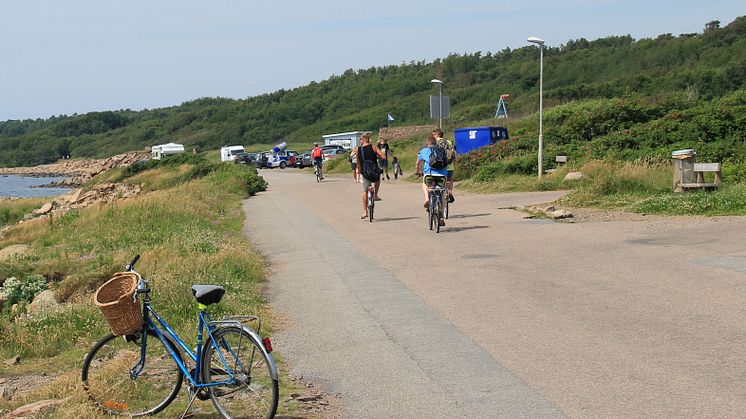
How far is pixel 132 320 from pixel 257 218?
15.6 metres

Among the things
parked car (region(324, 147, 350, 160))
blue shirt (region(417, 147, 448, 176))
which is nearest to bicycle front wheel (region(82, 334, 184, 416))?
blue shirt (region(417, 147, 448, 176))

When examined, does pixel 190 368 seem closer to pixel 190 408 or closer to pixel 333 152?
pixel 190 408

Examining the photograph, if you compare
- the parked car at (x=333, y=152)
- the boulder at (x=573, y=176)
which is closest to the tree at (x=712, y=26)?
the parked car at (x=333, y=152)

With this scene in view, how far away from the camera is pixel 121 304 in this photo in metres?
6.18

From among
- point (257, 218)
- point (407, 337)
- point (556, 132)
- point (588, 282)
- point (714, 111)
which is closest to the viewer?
point (407, 337)

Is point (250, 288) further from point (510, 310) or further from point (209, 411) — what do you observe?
point (209, 411)

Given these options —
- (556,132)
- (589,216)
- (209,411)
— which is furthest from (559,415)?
(556,132)

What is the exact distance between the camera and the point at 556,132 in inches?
1278

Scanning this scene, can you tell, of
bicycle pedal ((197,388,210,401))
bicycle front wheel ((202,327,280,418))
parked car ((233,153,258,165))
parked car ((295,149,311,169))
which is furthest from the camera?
parked car ((233,153,258,165))

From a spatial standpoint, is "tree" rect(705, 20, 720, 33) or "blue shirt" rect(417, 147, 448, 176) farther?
"tree" rect(705, 20, 720, 33)

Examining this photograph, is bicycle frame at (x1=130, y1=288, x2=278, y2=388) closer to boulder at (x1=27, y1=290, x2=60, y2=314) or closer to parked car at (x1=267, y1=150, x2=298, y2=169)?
boulder at (x1=27, y1=290, x2=60, y2=314)

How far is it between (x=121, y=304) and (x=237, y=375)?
0.98 m

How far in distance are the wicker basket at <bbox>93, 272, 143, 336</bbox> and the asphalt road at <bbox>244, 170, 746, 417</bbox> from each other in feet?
5.20

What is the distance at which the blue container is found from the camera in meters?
34.6
